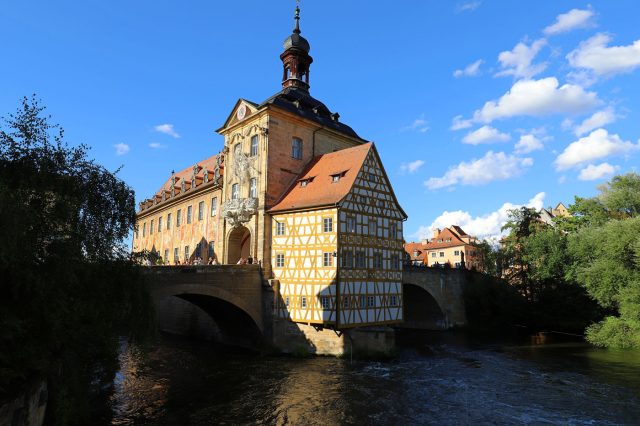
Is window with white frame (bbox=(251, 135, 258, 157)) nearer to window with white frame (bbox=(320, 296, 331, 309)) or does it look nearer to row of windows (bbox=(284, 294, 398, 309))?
row of windows (bbox=(284, 294, 398, 309))

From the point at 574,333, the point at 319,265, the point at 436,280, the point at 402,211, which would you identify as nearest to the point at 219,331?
the point at 319,265

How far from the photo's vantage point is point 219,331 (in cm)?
2602

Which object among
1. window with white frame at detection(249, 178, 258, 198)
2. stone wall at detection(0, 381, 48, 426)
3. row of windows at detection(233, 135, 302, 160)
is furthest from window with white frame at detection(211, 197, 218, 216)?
stone wall at detection(0, 381, 48, 426)

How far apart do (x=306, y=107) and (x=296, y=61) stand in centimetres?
401

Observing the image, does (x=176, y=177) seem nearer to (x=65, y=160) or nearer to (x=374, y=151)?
(x=374, y=151)

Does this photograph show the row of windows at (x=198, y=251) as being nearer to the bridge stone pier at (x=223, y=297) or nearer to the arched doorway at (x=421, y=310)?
the bridge stone pier at (x=223, y=297)

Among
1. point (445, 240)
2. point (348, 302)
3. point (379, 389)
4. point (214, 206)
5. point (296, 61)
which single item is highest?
point (296, 61)

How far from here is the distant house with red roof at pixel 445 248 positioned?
Result: 65.4 meters

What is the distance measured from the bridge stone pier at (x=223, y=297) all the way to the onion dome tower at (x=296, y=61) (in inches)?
537

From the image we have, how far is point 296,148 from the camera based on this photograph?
25.6 metres

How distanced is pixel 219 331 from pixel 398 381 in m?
12.8

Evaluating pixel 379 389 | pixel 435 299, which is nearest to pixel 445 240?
→ pixel 435 299

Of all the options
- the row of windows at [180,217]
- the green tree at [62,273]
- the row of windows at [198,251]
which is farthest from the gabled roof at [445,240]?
the green tree at [62,273]

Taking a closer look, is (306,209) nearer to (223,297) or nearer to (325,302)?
(325,302)
